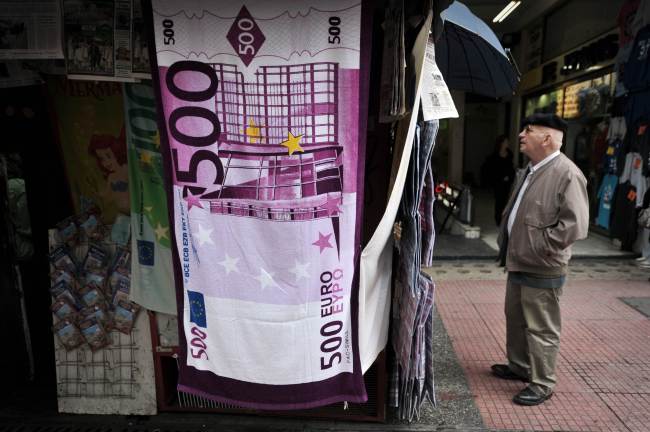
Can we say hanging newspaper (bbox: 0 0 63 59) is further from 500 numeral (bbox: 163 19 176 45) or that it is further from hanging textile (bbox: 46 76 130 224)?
500 numeral (bbox: 163 19 176 45)

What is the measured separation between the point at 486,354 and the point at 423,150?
252 centimetres

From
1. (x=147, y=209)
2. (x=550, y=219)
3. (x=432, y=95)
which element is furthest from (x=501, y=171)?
(x=147, y=209)

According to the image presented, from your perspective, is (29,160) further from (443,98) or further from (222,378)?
(443,98)

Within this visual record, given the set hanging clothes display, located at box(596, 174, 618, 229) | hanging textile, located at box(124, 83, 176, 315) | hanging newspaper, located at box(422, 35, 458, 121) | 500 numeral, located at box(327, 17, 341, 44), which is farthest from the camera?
hanging clothes display, located at box(596, 174, 618, 229)

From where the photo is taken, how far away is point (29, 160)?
3.65 metres

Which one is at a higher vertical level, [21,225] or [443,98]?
[443,98]

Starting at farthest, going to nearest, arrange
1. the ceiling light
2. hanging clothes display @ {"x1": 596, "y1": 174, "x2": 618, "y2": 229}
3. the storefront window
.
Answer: the storefront window
the ceiling light
hanging clothes display @ {"x1": 596, "y1": 174, "x2": 618, "y2": 229}

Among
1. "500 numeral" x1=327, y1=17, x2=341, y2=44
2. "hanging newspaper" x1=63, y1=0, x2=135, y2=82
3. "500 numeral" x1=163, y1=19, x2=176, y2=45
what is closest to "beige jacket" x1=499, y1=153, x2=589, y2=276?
"500 numeral" x1=327, y1=17, x2=341, y2=44

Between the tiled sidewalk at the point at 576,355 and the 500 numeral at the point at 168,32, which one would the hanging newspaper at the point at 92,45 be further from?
the tiled sidewalk at the point at 576,355

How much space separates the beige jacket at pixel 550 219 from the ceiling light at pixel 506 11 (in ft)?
26.0

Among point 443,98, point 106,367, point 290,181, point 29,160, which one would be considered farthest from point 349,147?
point 29,160

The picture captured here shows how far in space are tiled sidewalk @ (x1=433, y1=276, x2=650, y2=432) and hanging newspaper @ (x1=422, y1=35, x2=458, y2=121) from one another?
2.24 meters

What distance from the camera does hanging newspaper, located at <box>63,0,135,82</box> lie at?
111 inches

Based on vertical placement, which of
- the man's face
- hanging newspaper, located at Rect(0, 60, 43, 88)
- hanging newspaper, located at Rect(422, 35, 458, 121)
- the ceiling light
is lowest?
the man's face
